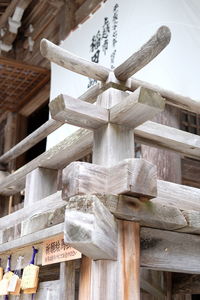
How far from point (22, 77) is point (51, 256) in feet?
13.8

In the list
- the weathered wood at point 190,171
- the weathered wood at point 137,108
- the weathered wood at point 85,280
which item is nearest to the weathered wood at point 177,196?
the weathered wood at point 137,108

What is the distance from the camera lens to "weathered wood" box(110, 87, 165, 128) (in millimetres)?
2432

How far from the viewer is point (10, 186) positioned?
14.3 feet

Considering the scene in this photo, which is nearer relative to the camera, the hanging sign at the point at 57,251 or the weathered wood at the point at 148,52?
the weathered wood at the point at 148,52

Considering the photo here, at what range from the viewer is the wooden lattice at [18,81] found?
634cm

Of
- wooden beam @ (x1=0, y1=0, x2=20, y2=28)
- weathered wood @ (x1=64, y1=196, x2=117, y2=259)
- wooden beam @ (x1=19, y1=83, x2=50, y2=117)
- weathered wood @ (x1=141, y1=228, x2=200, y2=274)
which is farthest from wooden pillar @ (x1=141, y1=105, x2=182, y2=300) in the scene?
wooden beam @ (x1=0, y1=0, x2=20, y2=28)

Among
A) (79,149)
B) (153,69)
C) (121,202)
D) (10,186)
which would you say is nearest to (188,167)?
(153,69)

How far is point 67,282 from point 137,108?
1.05 metres

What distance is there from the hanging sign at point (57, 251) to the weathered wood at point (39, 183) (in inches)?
30.7

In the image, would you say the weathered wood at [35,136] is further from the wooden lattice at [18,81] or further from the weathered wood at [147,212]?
the wooden lattice at [18,81]

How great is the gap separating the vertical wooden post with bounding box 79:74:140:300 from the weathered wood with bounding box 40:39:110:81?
378 mm

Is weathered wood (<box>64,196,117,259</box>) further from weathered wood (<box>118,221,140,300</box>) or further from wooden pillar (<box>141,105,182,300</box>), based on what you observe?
wooden pillar (<box>141,105,182,300</box>)

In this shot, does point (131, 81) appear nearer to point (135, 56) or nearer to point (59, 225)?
point (135, 56)

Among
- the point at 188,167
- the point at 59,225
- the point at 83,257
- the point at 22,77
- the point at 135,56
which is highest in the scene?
the point at 22,77
